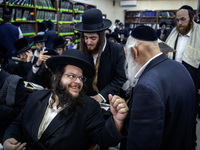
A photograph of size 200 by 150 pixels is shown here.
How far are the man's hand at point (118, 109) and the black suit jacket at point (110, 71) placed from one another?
77cm

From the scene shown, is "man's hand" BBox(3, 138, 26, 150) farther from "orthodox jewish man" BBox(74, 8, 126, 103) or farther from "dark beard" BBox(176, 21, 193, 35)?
"dark beard" BBox(176, 21, 193, 35)

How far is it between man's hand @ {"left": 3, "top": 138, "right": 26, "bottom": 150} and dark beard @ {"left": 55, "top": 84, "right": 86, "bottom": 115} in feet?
→ 1.60

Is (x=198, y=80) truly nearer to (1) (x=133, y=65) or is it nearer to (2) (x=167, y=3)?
(1) (x=133, y=65)

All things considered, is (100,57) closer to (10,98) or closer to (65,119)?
(65,119)

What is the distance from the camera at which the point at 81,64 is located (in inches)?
60.1

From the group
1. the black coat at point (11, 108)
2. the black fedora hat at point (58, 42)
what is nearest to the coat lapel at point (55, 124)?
the black coat at point (11, 108)

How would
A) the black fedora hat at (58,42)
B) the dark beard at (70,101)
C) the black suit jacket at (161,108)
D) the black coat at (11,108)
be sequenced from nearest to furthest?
the black suit jacket at (161,108), the dark beard at (70,101), the black coat at (11,108), the black fedora hat at (58,42)

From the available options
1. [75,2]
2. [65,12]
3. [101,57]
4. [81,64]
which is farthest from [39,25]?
[81,64]

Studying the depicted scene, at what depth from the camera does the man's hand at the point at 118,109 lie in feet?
3.76

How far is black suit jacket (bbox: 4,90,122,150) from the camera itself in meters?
1.33

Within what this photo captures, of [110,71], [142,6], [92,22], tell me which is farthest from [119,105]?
[142,6]

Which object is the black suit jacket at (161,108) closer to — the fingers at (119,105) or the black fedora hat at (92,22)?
the fingers at (119,105)

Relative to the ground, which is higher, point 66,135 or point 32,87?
point 32,87

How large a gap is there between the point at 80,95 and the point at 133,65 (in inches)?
22.7
